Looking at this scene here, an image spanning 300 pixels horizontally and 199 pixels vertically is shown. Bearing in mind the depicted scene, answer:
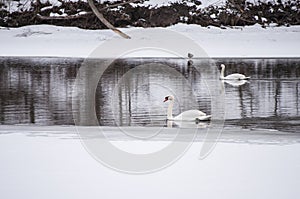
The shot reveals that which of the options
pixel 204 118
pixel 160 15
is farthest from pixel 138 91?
pixel 160 15

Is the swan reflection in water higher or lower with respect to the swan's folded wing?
higher

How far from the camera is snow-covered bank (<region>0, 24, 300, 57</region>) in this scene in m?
22.3

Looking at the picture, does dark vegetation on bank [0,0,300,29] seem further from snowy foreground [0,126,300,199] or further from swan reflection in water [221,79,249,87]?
snowy foreground [0,126,300,199]

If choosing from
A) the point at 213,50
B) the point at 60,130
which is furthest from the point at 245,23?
the point at 60,130

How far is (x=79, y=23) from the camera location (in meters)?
27.5

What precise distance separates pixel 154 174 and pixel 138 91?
726 cm

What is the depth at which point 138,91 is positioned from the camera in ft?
44.5

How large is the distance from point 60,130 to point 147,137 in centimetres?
140

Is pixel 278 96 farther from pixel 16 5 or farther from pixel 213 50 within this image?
pixel 16 5

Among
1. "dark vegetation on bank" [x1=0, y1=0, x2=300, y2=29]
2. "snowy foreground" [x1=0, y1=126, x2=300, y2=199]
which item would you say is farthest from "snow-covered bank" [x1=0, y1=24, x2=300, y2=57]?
"snowy foreground" [x1=0, y1=126, x2=300, y2=199]

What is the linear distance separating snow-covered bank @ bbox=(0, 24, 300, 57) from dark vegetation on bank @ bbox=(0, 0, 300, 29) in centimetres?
91

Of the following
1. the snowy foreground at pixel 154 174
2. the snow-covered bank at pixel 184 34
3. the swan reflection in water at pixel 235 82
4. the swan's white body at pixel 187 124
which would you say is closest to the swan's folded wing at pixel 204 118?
the swan's white body at pixel 187 124

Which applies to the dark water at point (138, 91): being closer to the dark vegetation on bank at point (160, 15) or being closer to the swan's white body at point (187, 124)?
the swan's white body at point (187, 124)

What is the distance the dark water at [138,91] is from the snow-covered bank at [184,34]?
1.86 metres
